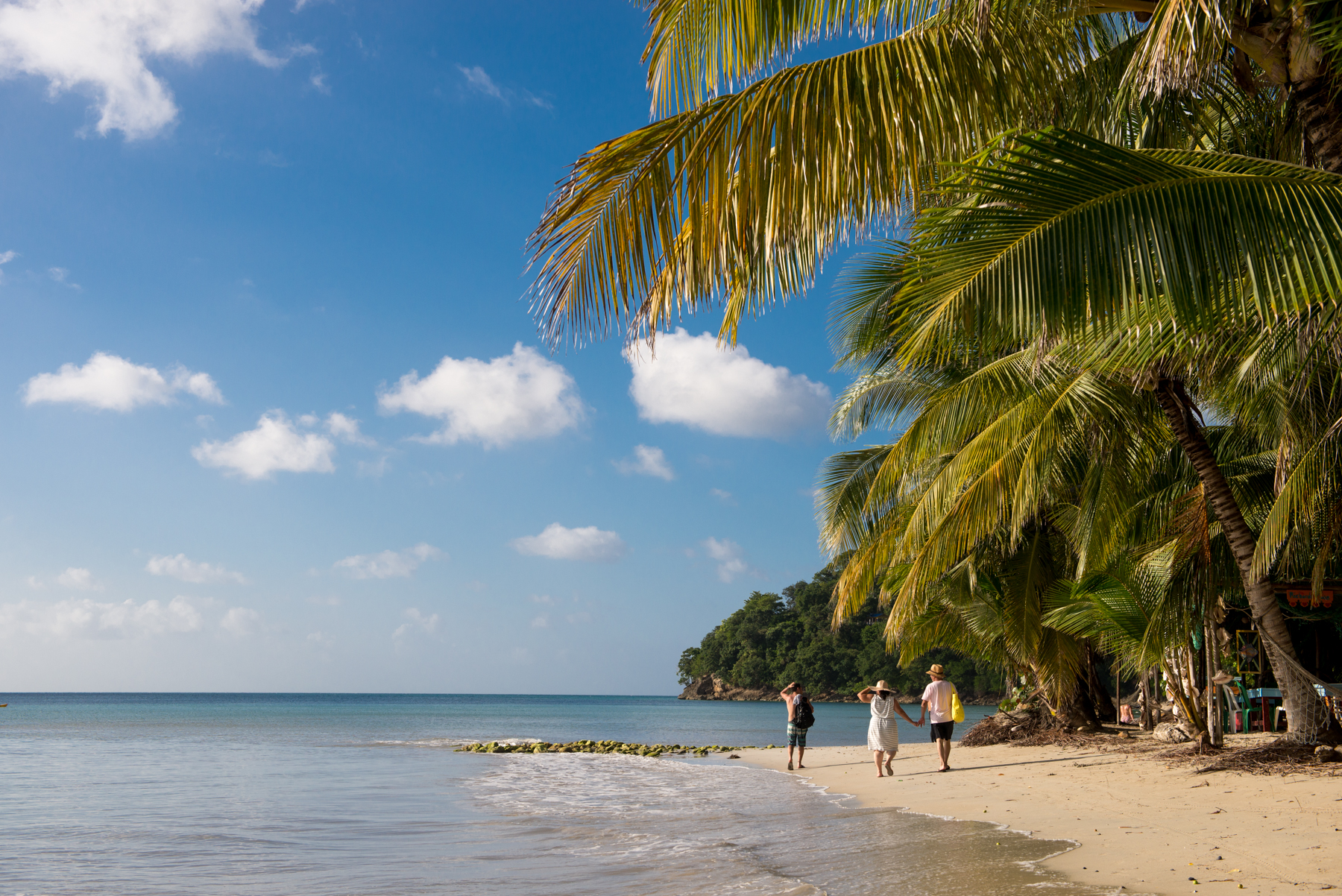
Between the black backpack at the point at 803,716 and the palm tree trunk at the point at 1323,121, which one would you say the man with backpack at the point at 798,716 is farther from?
the palm tree trunk at the point at 1323,121

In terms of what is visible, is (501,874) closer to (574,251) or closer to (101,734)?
(574,251)

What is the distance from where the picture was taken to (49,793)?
43.9 feet

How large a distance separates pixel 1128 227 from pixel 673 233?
5.78 ft

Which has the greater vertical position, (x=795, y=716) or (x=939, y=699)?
(x=939, y=699)

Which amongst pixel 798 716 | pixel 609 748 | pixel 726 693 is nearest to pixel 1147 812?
pixel 798 716

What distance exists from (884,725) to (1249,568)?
491 cm

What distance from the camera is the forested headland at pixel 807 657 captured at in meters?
69.1

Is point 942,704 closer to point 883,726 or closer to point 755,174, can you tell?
point 883,726

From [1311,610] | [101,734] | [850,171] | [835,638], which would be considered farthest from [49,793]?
[835,638]

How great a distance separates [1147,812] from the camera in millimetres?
7531

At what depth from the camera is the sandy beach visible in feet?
17.3

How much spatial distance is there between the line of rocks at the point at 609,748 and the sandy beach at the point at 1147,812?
6.80 meters

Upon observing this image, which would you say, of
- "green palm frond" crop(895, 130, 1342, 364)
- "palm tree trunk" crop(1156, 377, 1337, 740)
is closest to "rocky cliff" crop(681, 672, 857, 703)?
"palm tree trunk" crop(1156, 377, 1337, 740)

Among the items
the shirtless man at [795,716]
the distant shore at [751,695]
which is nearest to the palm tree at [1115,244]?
the shirtless man at [795,716]
